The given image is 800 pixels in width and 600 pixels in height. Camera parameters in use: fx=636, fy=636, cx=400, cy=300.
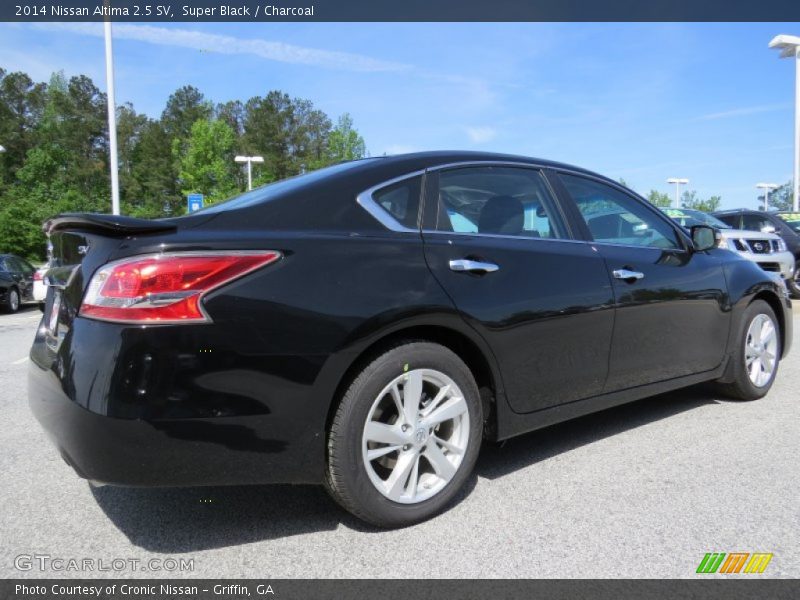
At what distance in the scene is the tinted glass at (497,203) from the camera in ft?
9.49

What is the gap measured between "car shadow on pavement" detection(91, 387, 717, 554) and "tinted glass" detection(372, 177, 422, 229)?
49.7 inches

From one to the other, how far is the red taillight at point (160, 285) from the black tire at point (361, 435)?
1.98 ft

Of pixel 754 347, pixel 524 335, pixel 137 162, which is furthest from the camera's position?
pixel 137 162

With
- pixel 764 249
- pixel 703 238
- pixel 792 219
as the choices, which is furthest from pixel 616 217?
pixel 792 219

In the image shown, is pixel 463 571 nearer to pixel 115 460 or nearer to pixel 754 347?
pixel 115 460

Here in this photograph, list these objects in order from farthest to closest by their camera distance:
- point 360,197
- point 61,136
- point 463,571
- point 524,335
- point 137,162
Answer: point 137,162
point 61,136
point 524,335
point 360,197
point 463,571

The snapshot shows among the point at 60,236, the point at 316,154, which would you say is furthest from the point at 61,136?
the point at 60,236

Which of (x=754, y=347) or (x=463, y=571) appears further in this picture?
(x=754, y=347)

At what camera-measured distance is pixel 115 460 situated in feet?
6.80

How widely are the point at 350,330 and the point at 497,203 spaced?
1.21 m

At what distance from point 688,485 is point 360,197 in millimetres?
1994

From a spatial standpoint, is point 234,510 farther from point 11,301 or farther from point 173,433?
point 11,301

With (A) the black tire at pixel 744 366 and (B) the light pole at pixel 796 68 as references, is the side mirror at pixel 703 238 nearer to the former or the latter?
(A) the black tire at pixel 744 366

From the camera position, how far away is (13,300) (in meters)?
15.1
